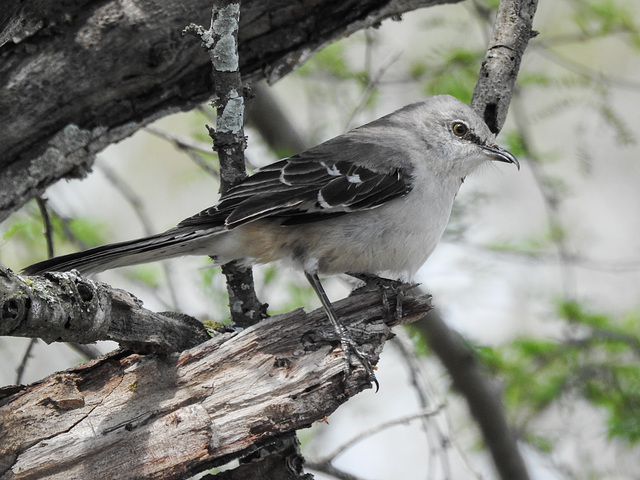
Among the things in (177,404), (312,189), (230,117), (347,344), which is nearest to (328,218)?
(312,189)

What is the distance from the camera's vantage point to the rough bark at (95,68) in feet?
13.3

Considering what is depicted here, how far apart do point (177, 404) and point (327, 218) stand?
55.4 inches

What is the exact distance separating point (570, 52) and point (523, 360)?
17.3ft

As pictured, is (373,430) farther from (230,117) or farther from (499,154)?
(230,117)

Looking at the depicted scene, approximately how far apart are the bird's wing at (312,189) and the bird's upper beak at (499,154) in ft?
2.12

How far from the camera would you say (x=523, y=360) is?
20.3 ft

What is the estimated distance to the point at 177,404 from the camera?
3408 mm

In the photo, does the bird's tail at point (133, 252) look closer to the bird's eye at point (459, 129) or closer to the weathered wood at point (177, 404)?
the weathered wood at point (177, 404)

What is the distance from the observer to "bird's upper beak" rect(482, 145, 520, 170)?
15.7 feet

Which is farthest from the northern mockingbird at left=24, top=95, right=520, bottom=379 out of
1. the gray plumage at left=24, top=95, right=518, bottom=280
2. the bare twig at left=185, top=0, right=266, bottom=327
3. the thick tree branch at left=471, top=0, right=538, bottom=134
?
the thick tree branch at left=471, top=0, right=538, bottom=134

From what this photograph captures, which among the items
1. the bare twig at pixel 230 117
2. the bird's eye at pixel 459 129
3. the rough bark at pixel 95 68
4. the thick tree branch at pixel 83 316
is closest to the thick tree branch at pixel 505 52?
the bird's eye at pixel 459 129

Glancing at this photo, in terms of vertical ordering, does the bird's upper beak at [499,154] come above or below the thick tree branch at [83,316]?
above

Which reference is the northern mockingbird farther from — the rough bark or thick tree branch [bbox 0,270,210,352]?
the rough bark

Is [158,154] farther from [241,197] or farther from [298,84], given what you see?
[241,197]
